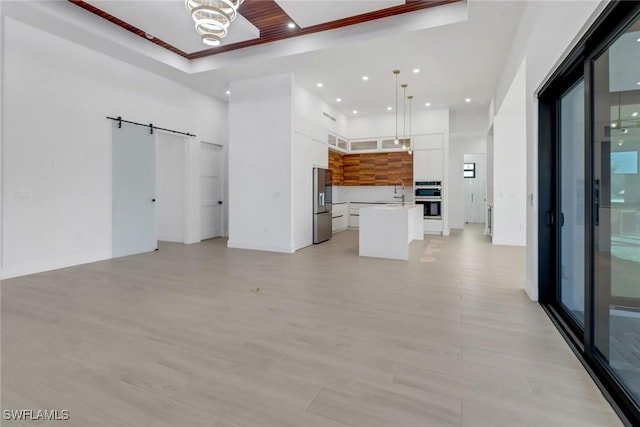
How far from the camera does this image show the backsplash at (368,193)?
9.45m

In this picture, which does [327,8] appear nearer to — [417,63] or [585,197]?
[417,63]

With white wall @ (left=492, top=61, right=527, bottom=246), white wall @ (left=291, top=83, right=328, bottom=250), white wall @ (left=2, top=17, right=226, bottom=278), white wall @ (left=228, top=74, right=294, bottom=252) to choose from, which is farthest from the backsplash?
white wall @ (left=2, top=17, right=226, bottom=278)

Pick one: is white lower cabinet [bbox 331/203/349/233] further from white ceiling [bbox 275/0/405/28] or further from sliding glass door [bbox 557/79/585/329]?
sliding glass door [bbox 557/79/585/329]

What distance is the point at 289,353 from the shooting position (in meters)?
2.24

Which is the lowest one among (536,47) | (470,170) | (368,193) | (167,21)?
(368,193)

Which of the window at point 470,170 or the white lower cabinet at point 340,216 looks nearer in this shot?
the white lower cabinet at point 340,216

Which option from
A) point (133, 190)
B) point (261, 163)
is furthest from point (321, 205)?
point (133, 190)

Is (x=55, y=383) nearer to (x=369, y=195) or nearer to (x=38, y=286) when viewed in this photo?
(x=38, y=286)

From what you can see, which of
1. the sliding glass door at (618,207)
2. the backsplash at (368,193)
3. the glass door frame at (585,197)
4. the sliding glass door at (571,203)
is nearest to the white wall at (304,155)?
the backsplash at (368,193)

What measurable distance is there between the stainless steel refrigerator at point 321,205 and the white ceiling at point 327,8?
10.6 ft

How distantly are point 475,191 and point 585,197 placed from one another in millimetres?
11050

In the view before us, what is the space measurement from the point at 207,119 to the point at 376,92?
407cm

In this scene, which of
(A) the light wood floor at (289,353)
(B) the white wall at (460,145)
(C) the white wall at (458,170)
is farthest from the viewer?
(C) the white wall at (458,170)

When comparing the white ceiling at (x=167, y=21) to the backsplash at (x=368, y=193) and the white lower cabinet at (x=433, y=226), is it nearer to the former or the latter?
the backsplash at (x=368, y=193)
